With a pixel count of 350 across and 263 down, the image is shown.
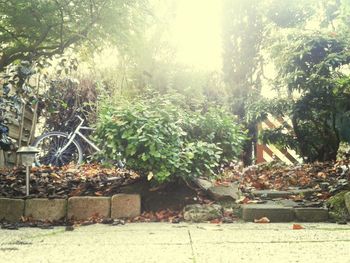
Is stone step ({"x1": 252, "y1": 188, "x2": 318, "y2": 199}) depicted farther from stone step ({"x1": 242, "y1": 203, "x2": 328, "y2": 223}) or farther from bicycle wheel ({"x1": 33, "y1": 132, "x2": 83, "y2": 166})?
bicycle wheel ({"x1": 33, "y1": 132, "x2": 83, "y2": 166})

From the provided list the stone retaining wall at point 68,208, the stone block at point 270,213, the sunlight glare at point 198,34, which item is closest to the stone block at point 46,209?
the stone retaining wall at point 68,208

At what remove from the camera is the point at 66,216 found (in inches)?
143

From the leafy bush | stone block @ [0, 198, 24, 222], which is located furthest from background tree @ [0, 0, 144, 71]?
stone block @ [0, 198, 24, 222]

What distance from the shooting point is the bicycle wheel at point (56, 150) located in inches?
266

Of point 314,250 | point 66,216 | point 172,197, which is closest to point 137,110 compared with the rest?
point 172,197

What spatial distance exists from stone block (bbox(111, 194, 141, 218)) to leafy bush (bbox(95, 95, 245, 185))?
0.25 meters

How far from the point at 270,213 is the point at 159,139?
107 cm

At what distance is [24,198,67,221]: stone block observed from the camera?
365 cm

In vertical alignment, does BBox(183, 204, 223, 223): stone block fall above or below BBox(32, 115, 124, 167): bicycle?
below

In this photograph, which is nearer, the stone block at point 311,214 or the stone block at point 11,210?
the stone block at point 311,214

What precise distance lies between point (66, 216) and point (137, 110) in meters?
1.07

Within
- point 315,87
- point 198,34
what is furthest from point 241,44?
point 315,87

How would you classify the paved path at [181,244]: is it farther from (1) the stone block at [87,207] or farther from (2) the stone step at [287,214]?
(1) the stone block at [87,207]

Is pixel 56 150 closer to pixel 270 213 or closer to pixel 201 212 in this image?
pixel 201 212
